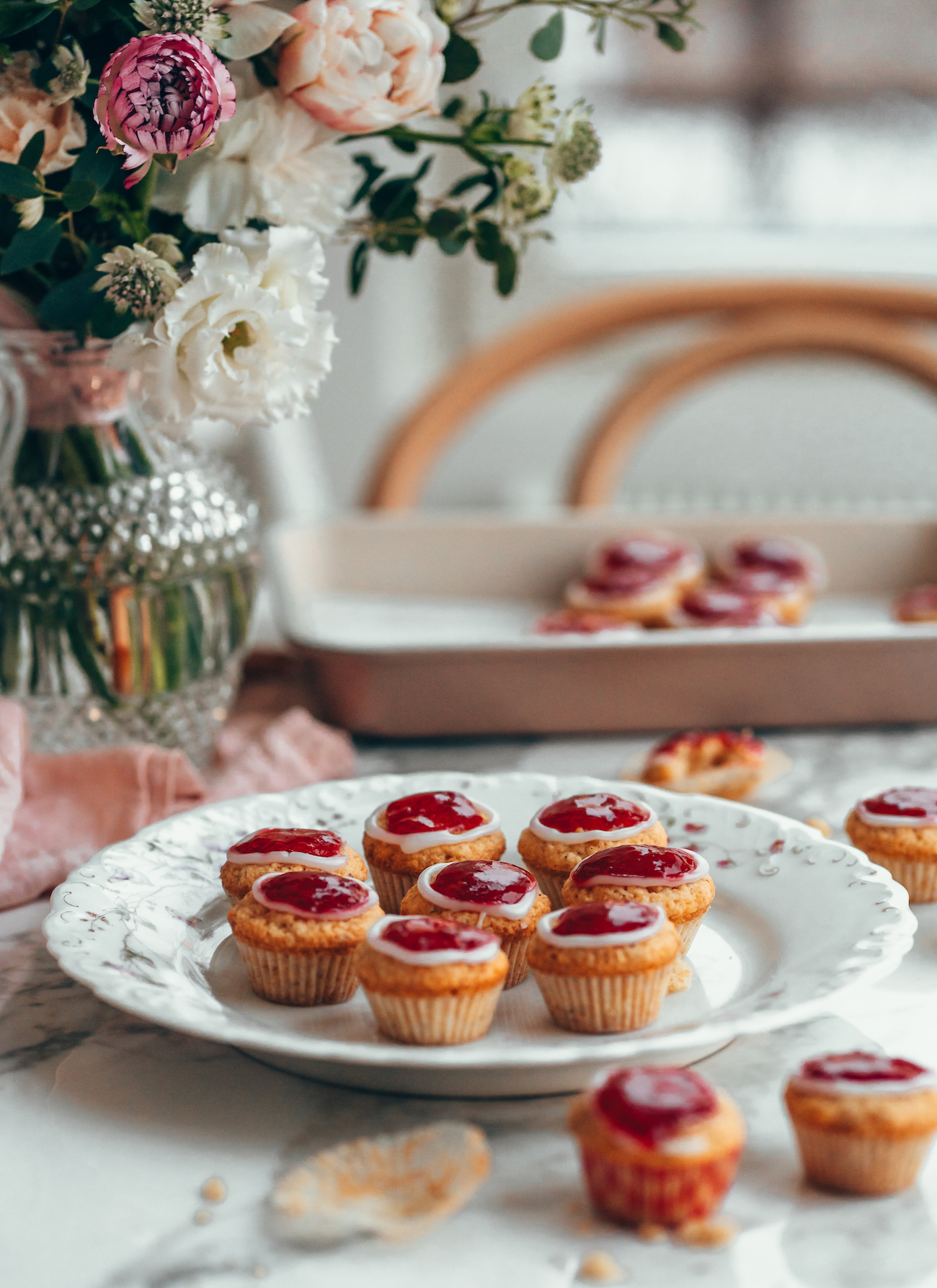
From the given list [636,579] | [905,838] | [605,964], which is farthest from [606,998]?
[636,579]

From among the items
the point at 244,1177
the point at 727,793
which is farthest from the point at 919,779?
the point at 244,1177

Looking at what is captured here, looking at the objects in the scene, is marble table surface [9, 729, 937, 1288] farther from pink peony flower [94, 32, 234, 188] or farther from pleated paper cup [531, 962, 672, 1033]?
pink peony flower [94, 32, 234, 188]

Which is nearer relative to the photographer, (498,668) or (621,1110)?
(621,1110)

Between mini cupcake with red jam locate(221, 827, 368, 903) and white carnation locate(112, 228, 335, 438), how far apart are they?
0.29 meters

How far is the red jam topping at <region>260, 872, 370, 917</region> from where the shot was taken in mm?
765

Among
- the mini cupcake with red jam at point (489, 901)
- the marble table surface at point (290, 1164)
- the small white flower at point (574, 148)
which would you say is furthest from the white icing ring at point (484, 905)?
the small white flower at point (574, 148)

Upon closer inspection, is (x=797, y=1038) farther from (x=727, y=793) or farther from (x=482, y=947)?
(x=727, y=793)

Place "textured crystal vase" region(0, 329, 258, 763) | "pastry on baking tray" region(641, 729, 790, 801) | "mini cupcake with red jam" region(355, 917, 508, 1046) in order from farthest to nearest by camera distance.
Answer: "pastry on baking tray" region(641, 729, 790, 801) → "textured crystal vase" region(0, 329, 258, 763) → "mini cupcake with red jam" region(355, 917, 508, 1046)

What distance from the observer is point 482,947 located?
69cm

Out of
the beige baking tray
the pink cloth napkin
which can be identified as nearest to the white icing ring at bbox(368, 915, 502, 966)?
the pink cloth napkin

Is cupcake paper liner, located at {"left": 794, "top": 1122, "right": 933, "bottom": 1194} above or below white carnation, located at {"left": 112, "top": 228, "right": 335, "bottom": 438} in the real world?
below

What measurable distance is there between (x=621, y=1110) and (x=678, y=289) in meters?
2.10

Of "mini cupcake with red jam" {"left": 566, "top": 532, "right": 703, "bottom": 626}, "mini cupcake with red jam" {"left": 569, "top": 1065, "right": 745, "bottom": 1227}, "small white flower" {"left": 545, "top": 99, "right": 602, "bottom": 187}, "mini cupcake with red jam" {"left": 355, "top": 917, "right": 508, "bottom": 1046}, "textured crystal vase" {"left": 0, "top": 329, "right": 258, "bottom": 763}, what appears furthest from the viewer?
"mini cupcake with red jam" {"left": 566, "top": 532, "right": 703, "bottom": 626}

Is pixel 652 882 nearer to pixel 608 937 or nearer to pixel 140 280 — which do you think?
pixel 608 937
